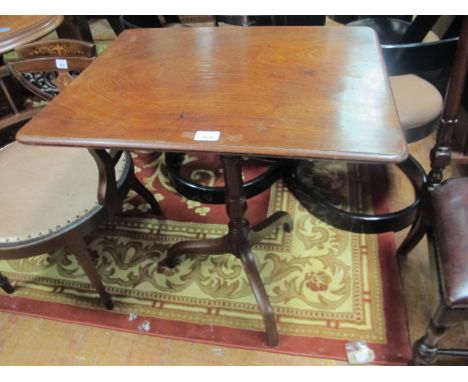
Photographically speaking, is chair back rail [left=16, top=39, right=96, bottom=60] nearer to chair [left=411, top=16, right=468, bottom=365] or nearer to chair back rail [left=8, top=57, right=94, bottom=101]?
chair back rail [left=8, top=57, right=94, bottom=101]

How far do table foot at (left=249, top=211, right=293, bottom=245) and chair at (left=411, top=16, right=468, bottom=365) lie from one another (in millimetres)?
526

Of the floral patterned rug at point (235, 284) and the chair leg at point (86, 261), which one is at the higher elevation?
the chair leg at point (86, 261)

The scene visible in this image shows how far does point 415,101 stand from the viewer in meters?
1.29

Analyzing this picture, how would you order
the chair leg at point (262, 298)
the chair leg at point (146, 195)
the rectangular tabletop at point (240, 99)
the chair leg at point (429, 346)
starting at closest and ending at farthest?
the rectangular tabletop at point (240, 99) → the chair leg at point (429, 346) → the chair leg at point (262, 298) → the chair leg at point (146, 195)

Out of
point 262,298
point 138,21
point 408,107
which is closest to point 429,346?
point 262,298

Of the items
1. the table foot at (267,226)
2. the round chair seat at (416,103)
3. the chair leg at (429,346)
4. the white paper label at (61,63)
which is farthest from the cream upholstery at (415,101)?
the white paper label at (61,63)

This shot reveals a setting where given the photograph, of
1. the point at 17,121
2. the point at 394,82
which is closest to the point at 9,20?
the point at 17,121

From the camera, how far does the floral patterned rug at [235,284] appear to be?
47.3 inches

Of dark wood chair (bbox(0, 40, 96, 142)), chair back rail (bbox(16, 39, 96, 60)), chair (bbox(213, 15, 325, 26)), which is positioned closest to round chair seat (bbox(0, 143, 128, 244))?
dark wood chair (bbox(0, 40, 96, 142))

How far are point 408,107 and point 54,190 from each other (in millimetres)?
1226

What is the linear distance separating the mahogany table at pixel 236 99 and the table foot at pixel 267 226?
0.28 m

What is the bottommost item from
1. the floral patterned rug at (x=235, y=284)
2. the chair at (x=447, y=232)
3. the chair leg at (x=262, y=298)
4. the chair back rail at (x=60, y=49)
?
the floral patterned rug at (x=235, y=284)

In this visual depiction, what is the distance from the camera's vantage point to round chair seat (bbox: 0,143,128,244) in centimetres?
105

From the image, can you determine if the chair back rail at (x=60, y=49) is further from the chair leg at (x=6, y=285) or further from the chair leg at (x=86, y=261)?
the chair leg at (x=6, y=285)
